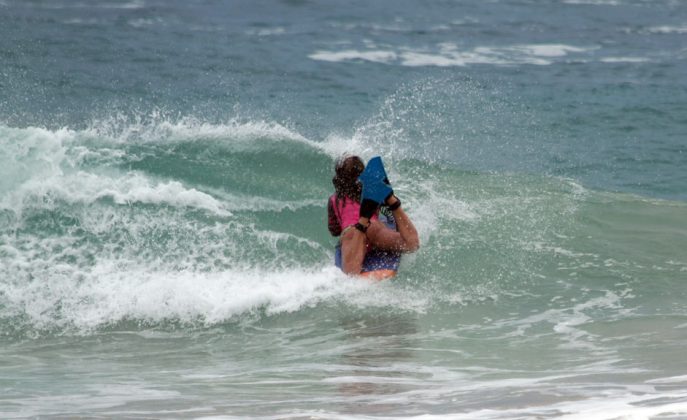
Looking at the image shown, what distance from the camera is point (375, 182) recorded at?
8836 mm

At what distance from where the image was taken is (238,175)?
44.8 ft

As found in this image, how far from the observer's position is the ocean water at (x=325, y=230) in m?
6.72

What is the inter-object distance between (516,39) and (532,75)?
12.7 ft

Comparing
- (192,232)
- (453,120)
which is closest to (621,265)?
(192,232)

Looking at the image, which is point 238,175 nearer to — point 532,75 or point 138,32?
point 532,75

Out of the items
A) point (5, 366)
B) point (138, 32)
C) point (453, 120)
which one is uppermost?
point (138, 32)

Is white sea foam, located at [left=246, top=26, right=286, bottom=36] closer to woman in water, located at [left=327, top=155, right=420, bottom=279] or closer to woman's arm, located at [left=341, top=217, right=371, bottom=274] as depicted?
woman in water, located at [left=327, top=155, right=420, bottom=279]

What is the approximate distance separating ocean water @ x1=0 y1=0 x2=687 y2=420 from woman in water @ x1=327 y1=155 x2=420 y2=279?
0.69ft

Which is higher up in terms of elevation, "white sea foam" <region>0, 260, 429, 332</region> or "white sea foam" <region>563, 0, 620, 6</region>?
"white sea foam" <region>563, 0, 620, 6</region>

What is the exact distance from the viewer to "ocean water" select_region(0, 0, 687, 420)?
672cm

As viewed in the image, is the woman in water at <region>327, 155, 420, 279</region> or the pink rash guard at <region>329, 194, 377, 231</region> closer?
the woman in water at <region>327, 155, 420, 279</region>

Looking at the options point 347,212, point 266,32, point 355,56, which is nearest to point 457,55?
point 355,56

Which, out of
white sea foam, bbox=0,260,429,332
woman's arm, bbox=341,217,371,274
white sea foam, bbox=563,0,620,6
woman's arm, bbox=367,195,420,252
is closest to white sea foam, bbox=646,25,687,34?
white sea foam, bbox=563,0,620,6

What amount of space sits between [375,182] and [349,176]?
19.4 inches
